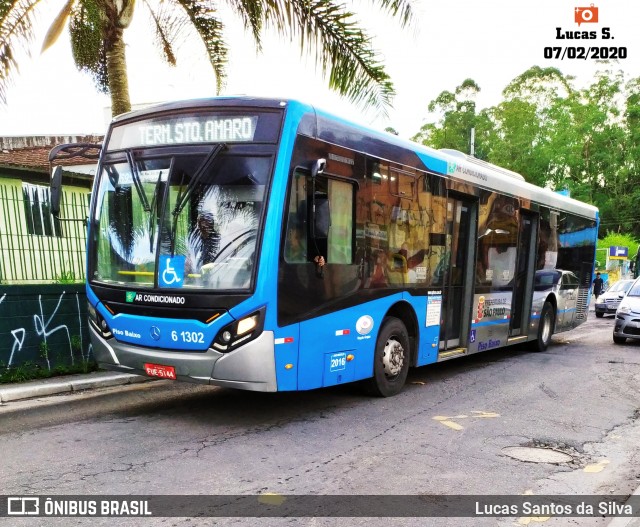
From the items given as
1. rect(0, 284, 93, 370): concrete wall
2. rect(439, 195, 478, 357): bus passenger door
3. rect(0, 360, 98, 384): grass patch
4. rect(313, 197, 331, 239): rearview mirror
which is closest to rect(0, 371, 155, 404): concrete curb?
rect(0, 360, 98, 384): grass patch

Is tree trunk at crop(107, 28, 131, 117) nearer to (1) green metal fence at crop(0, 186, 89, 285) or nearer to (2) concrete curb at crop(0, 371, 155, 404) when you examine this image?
(1) green metal fence at crop(0, 186, 89, 285)

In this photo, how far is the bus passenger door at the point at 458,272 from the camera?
8891mm

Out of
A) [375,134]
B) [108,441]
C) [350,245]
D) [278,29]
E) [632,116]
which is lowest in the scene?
[108,441]

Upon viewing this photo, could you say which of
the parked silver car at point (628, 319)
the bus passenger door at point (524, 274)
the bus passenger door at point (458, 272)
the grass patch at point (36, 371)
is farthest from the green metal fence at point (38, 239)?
the parked silver car at point (628, 319)

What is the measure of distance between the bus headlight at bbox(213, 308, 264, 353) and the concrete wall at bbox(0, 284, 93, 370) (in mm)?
3639

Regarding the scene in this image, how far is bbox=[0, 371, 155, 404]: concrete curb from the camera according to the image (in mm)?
7105

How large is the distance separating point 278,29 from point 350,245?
193 inches

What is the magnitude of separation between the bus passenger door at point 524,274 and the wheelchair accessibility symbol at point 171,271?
717 cm

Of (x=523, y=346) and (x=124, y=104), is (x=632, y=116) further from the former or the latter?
(x=124, y=104)

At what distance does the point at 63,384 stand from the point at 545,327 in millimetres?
9492

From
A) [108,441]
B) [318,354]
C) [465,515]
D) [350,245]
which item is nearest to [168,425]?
[108,441]

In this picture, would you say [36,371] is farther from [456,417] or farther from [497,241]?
[497,241]

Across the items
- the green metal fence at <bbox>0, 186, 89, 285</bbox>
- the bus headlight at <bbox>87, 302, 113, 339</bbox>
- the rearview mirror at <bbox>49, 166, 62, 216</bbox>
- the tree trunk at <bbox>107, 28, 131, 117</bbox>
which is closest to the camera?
the bus headlight at <bbox>87, 302, 113, 339</bbox>

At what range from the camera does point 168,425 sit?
19.8 ft
